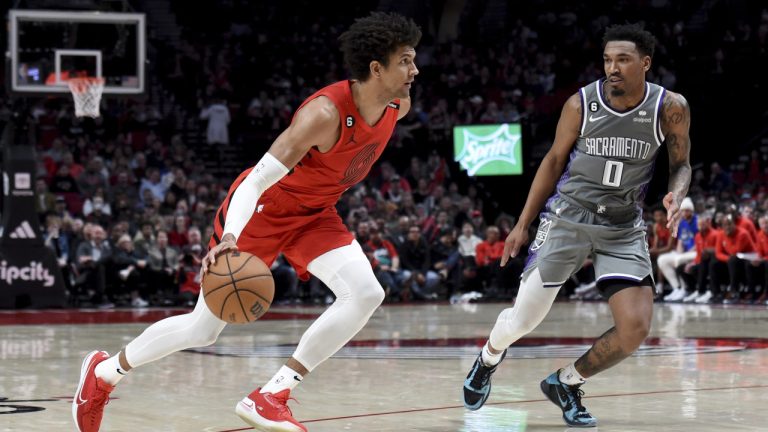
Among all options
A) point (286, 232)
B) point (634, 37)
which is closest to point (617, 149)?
point (634, 37)

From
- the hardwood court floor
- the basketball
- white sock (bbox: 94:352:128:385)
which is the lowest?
the hardwood court floor

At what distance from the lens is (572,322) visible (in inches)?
489

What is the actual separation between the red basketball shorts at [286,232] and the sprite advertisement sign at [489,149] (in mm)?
16736

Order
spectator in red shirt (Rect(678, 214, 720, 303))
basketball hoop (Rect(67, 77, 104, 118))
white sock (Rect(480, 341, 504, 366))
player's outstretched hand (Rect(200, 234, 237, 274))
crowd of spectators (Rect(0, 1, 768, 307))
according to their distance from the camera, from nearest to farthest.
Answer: player's outstretched hand (Rect(200, 234, 237, 274)), white sock (Rect(480, 341, 504, 366)), basketball hoop (Rect(67, 77, 104, 118)), crowd of spectators (Rect(0, 1, 768, 307)), spectator in red shirt (Rect(678, 214, 720, 303))

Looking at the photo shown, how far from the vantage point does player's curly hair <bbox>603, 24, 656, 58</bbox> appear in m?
5.75

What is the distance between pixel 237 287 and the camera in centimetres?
472

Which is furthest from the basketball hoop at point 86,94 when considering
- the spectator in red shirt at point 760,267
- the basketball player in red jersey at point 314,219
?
the basketball player in red jersey at point 314,219

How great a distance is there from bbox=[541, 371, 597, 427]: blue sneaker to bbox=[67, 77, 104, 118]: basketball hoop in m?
10.2

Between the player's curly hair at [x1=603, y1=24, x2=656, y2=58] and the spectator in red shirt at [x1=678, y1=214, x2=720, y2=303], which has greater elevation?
the player's curly hair at [x1=603, y1=24, x2=656, y2=58]

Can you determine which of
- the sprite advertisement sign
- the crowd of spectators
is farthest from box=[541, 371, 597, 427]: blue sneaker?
the sprite advertisement sign

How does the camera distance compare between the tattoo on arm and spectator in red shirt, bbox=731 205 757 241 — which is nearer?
the tattoo on arm

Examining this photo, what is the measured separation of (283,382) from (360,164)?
1.03 meters

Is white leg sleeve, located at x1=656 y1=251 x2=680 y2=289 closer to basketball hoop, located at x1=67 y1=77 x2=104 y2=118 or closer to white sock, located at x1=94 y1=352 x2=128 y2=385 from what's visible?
basketball hoop, located at x1=67 y1=77 x2=104 y2=118

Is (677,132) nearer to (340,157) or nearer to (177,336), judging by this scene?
(340,157)
